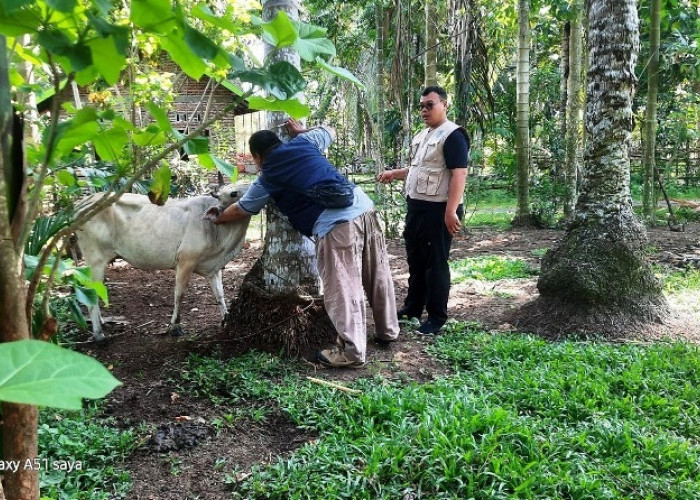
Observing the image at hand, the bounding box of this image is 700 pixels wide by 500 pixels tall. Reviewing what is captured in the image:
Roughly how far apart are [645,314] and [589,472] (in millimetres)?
2661

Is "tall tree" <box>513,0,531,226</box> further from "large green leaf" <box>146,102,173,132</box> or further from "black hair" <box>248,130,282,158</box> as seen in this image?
"large green leaf" <box>146,102,173,132</box>

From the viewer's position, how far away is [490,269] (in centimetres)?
767

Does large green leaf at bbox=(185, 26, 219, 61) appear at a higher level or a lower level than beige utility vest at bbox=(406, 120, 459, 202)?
higher

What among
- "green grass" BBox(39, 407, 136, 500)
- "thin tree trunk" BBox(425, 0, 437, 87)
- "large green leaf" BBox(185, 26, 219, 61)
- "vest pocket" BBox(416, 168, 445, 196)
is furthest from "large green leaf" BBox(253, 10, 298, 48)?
"thin tree trunk" BBox(425, 0, 437, 87)

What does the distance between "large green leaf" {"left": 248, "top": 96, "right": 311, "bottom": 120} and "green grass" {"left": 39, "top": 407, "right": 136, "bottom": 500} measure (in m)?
1.99

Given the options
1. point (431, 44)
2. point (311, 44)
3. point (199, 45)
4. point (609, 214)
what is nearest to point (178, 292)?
point (609, 214)

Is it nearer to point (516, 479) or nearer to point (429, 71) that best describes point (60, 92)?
point (516, 479)

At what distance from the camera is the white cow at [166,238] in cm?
538

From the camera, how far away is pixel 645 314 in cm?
504

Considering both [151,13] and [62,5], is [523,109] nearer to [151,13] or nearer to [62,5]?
[151,13]

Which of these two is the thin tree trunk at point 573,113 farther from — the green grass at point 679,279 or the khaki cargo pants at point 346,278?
the khaki cargo pants at point 346,278

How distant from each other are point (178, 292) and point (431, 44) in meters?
7.02

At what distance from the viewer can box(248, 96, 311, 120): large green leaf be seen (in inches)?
57.8

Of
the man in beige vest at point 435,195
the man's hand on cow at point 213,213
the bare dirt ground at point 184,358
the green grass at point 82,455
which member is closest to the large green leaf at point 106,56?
the green grass at point 82,455
